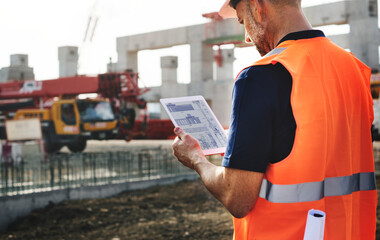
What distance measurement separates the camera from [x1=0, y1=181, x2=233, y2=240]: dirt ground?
701 centimetres

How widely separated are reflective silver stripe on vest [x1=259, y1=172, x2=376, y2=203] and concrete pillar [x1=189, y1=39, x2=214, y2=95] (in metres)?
26.9

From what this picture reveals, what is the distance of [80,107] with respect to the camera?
63.2ft

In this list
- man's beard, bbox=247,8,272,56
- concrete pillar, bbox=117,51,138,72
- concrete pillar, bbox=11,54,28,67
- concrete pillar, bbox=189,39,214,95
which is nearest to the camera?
man's beard, bbox=247,8,272,56

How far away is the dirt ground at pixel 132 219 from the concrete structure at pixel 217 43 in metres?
14.5

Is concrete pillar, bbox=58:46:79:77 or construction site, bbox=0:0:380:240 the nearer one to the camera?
construction site, bbox=0:0:380:240

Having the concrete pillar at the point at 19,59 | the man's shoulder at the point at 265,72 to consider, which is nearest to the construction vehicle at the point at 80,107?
the concrete pillar at the point at 19,59

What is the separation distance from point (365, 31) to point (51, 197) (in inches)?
673

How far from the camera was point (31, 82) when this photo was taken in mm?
Answer: 19922

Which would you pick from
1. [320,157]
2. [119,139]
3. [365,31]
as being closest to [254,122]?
[320,157]

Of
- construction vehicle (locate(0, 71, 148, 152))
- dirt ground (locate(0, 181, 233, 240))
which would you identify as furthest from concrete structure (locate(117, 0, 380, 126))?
dirt ground (locate(0, 181, 233, 240))

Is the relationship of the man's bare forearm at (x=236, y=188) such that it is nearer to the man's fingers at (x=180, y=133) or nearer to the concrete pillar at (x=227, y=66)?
the man's fingers at (x=180, y=133)

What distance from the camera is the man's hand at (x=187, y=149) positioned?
1831 mm

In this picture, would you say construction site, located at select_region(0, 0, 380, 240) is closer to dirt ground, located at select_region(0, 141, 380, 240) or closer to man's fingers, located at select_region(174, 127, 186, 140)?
dirt ground, located at select_region(0, 141, 380, 240)

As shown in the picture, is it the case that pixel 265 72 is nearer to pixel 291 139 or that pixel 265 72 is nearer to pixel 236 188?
pixel 291 139
